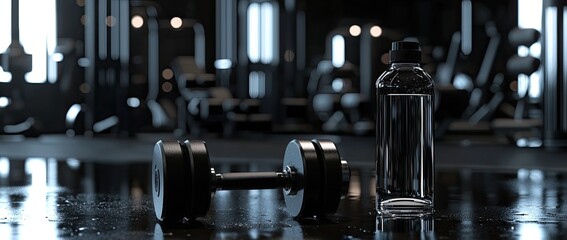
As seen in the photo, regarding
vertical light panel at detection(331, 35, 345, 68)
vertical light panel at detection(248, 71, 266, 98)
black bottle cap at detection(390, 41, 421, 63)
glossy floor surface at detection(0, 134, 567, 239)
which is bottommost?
glossy floor surface at detection(0, 134, 567, 239)

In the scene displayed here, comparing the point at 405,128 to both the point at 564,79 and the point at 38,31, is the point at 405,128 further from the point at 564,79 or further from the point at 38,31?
the point at 38,31

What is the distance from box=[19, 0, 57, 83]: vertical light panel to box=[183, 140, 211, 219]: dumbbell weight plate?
534 cm

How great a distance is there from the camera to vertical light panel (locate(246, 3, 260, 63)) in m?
6.51

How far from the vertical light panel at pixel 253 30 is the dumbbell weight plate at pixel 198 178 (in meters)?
5.55

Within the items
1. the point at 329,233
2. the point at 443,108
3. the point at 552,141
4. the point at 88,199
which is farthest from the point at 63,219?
the point at 443,108

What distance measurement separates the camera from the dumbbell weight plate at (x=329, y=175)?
1.04m

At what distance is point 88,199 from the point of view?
1.48 m

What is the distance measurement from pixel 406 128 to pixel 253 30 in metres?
5.54

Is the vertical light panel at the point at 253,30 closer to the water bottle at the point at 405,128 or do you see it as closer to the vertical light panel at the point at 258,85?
the vertical light panel at the point at 258,85

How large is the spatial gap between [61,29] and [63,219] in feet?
17.5

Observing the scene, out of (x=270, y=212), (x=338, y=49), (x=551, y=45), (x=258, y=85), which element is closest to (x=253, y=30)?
(x=258, y=85)

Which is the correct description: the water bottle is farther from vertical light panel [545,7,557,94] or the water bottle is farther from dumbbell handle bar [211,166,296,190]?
vertical light panel [545,7,557,94]

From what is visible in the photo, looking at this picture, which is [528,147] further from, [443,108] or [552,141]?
[443,108]

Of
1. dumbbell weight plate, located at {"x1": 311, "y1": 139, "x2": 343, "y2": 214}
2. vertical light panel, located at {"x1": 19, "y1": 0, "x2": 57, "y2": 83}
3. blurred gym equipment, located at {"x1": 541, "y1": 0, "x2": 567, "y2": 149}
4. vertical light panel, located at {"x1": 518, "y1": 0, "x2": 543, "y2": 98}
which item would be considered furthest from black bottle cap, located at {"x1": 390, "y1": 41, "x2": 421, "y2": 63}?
vertical light panel, located at {"x1": 19, "y1": 0, "x2": 57, "y2": 83}
